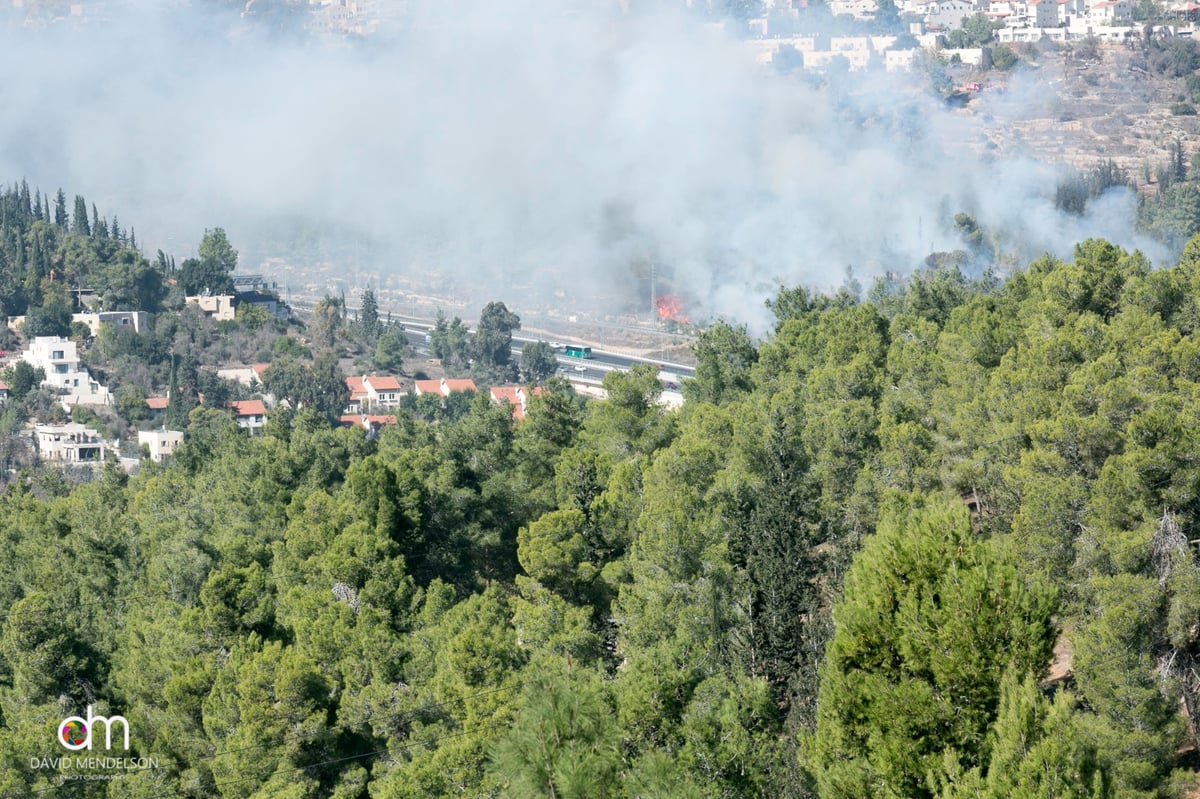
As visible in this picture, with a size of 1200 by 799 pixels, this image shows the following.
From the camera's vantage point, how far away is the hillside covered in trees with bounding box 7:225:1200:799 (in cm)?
1595

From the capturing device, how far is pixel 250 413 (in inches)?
2987

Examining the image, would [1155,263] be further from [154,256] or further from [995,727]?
[154,256]

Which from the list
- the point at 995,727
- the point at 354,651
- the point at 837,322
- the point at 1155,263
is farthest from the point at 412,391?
the point at 995,727

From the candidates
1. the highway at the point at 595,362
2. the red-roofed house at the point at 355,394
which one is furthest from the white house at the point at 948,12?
the red-roofed house at the point at 355,394

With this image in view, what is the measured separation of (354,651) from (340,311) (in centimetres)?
7145

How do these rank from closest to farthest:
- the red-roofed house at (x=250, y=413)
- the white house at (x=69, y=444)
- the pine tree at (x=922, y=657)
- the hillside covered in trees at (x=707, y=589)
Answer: the pine tree at (x=922, y=657) → the hillside covered in trees at (x=707, y=589) → the white house at (x=69, y=444) → the red-roofed house at (x=250, y=413)

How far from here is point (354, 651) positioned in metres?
27.6

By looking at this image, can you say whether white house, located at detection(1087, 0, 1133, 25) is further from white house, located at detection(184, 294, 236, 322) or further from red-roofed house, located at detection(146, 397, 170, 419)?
red-roofed house, located at detection(146, 397, 170, 419)

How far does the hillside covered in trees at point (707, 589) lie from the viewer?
52.3ft

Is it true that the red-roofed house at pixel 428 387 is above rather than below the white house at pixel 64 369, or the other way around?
below

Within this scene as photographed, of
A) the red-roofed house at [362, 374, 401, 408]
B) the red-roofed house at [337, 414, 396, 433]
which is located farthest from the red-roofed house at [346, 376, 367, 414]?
the red-roofed house at [337, 414, 396, 433]

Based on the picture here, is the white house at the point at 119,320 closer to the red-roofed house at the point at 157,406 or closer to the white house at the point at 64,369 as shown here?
the white house at the point at 64,369

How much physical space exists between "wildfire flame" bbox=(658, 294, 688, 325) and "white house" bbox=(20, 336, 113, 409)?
33.8 metres
